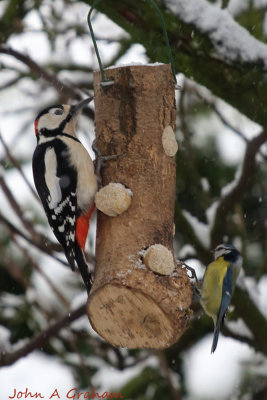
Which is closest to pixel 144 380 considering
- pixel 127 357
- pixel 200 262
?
pixel 127 357

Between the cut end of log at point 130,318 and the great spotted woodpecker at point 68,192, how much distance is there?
510 millimetres

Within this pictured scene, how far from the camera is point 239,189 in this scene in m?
4.38

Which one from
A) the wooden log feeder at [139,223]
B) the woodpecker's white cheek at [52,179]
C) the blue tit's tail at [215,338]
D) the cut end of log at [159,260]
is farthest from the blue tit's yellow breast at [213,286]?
the woodpecker's white cheek at [52,179]

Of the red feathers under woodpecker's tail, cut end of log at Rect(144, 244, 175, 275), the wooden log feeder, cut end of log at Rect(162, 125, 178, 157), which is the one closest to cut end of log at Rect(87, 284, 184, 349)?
the wooden log feeder

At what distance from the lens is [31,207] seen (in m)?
6.27

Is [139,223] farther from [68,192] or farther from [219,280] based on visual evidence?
[219,280]

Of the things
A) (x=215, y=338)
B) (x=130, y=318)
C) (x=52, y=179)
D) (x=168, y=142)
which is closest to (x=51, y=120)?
(x=52, y=179)

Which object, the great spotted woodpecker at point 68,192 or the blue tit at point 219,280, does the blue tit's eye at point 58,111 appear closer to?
the great spotted woodpecker at point 68,192

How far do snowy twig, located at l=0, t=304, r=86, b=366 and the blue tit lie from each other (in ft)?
2.96

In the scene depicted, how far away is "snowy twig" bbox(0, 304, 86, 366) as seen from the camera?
4402mm

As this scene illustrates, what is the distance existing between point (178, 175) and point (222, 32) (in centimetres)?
140

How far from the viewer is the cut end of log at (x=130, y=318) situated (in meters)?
2.96

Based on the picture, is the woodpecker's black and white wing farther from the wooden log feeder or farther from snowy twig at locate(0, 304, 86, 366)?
snowy twig at locate(0, 304, 86, 366)

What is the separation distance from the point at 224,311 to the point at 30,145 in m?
3.13
